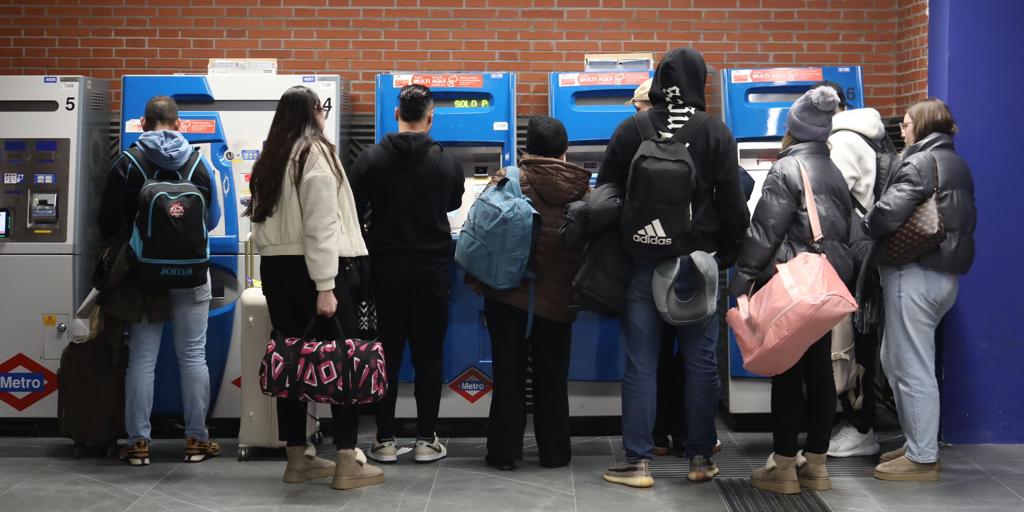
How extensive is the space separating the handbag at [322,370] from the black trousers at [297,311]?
0.21 feet

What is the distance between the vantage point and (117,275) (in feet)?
13.7

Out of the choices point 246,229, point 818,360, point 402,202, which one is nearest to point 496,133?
point 402,202

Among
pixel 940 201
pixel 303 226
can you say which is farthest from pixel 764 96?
pixel 303 226

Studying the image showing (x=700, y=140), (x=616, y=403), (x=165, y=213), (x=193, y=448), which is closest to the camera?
(x=700, y=140)

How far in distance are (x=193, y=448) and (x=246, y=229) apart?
3.31 ft

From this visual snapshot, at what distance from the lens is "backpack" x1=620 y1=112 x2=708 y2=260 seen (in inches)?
142

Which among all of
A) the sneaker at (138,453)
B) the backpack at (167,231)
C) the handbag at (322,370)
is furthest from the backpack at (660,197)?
the sneaker at (138,453)

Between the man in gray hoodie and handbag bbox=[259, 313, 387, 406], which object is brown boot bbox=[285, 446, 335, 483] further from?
the man in gray hoodie

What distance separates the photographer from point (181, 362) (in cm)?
434

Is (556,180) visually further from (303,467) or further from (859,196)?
(303,467)

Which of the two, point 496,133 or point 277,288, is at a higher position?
point 496,133

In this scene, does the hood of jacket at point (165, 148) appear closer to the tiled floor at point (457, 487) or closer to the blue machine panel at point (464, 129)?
the blue machine panel at point (464, 129)

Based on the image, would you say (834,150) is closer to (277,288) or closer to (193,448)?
(277,288)

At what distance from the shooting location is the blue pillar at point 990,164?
14.7 ft
